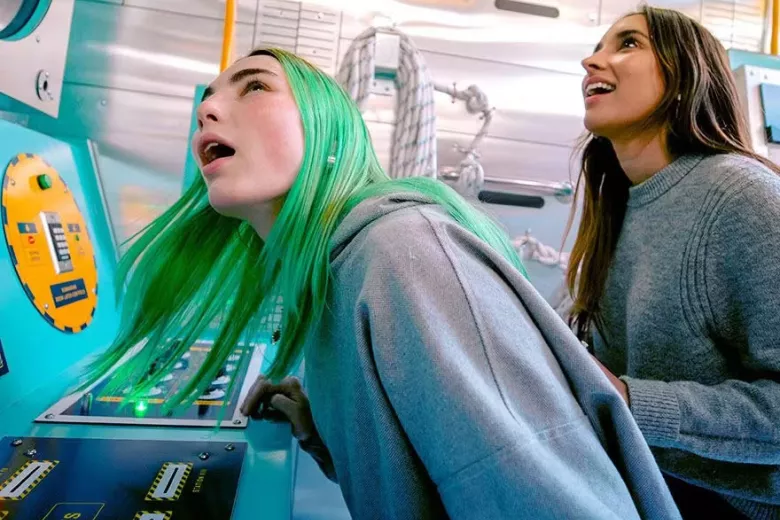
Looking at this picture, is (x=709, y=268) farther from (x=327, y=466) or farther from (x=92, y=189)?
(x=92, y=189)

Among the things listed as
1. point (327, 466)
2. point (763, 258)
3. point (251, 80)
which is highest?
point (251, 80)

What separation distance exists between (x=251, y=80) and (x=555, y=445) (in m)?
0.57

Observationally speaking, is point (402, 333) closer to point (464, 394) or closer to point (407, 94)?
point (464, 394)

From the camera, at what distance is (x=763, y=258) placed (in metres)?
0.64

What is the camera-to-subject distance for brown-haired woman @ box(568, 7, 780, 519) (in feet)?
2.07

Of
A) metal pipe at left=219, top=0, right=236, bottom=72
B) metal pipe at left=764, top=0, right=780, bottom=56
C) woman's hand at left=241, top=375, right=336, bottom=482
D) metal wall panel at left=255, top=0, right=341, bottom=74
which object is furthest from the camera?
metal pipe at left=764, top=0, right=780, bottom=56

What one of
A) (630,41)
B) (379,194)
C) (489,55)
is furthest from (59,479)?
(489,55)

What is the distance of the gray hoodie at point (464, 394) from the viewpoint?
35 cm

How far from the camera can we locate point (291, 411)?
71 cm

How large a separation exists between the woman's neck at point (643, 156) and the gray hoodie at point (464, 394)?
1.91ft

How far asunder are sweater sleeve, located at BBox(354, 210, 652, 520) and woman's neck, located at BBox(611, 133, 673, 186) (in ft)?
1.99

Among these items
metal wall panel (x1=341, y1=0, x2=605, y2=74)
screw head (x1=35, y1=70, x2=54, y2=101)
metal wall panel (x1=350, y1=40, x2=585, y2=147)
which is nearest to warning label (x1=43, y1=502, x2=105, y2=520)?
screw head (x1=35, y1=70, x2=54, y2=101)

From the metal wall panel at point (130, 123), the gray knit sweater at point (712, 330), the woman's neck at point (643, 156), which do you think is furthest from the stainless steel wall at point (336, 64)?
the gray knit sweater at point (712, 330)

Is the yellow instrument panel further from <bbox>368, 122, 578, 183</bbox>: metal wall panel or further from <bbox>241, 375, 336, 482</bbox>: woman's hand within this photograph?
<bbox>368, 122, 578, 183</bbox>: metal wall panel
